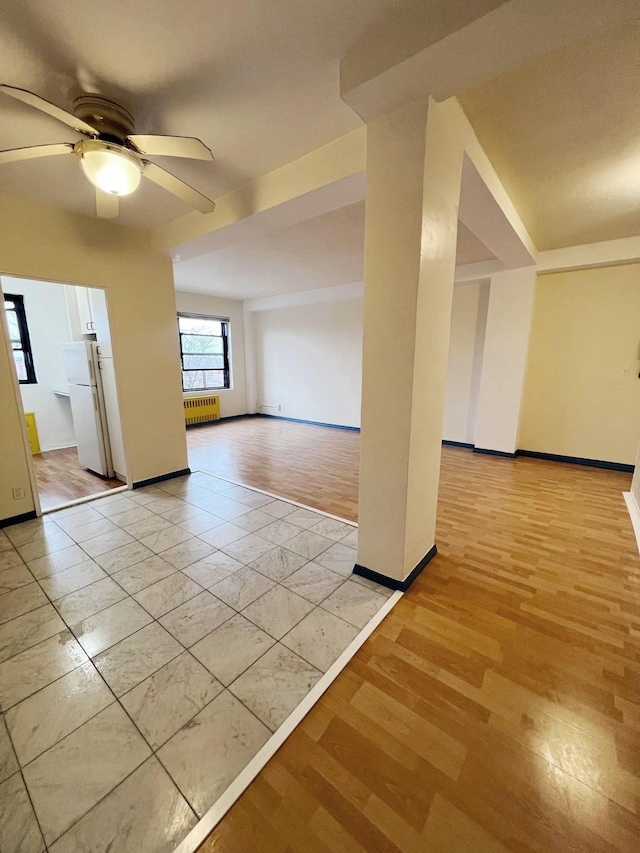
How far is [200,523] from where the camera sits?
2.77 metres

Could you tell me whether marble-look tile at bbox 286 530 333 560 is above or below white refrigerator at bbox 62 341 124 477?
below

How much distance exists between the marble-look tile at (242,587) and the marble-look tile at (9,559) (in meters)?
1.46

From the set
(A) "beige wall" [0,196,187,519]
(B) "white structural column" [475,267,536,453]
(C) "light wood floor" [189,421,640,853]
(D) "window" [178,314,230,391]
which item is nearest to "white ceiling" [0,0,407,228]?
(A) "beige wall" [0,196,187,519]

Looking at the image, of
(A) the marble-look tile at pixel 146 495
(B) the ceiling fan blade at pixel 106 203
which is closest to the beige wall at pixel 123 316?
(A) the marble-look tile at pixel 146 495

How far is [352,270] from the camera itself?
16.2 feet

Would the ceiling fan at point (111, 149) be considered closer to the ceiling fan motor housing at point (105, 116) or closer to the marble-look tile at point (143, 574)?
the ceiling fan motor housing at point (105, 116)

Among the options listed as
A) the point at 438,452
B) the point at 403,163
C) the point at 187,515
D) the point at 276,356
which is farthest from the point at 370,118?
the point at 276,356

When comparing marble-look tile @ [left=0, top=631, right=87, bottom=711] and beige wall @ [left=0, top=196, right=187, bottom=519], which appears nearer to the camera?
marble-look tile @ [left=0, top=631, right=87, bottom=711]

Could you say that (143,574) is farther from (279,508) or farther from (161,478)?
(161,478)

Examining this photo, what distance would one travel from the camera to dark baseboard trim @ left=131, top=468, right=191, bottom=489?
3.54 metres

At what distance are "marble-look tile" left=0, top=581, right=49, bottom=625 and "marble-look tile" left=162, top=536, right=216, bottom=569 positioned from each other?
676 millimetres

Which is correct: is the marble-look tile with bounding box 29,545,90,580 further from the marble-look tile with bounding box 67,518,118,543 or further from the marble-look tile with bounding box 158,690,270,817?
the marble-look tile with bounding box 158,690,270,817

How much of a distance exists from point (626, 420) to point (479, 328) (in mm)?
2168

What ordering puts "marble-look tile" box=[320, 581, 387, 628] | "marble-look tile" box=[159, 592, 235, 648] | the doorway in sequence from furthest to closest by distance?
the doorway → "marble-look tile" box=[320, 581, 387, 628] → "marble-look tile" box=[159, 592, 235, 648]
